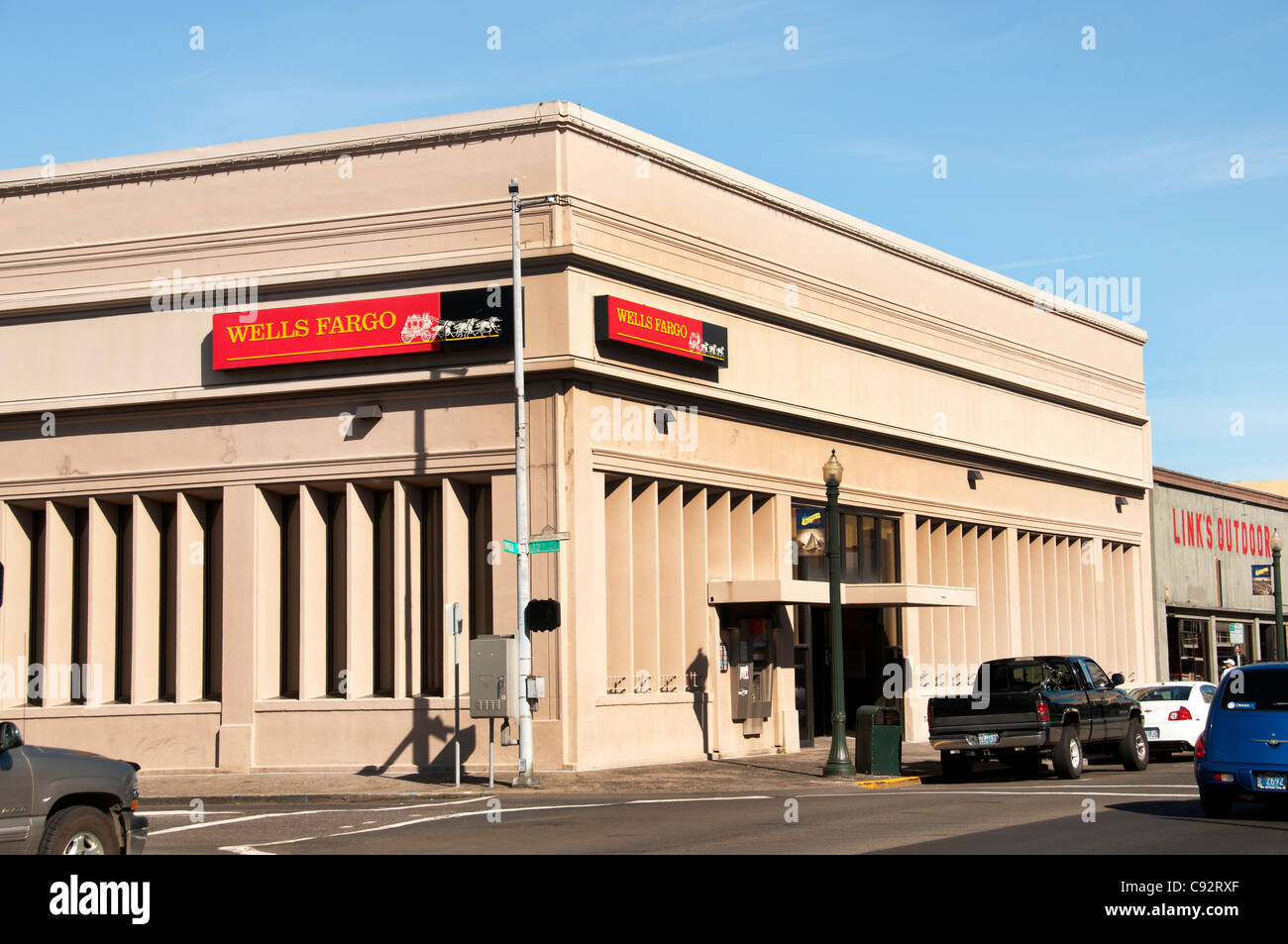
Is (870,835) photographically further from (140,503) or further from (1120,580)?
(1120,580)

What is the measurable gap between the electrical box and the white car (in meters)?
11.6

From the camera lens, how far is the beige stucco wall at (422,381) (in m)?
26.8

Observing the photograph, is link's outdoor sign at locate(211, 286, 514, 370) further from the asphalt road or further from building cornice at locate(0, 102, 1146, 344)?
the asphalt road

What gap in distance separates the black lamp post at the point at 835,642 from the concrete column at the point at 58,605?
1512cm

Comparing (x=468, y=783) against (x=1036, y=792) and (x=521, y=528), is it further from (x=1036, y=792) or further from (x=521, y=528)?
(x=1036, y=792)

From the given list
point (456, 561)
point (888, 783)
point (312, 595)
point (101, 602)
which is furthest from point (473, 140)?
point (888, 783)

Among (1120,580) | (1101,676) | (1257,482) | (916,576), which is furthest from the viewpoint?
(1257,482)

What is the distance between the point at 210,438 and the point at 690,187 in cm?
1077

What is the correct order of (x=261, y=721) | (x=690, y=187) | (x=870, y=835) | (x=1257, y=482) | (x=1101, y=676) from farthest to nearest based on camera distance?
(x=1257, y=482) → (x=690, y=187) → (x=261, y=721) → (x=1101, y=676) → (x=870, y=835)

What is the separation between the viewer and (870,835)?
50.4ft

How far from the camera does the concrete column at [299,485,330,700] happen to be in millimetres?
27797

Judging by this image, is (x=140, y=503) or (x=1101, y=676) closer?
(x=1101, y=676)

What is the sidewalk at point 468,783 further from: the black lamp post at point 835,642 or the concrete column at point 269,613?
the concrete column at point 269,613

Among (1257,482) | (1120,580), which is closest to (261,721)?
(1120,580)
